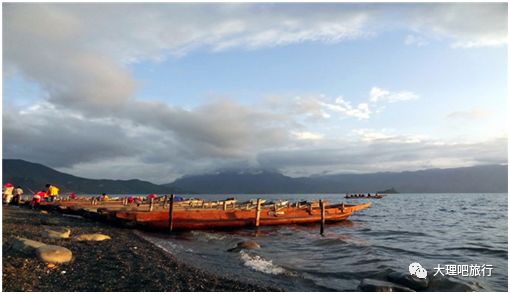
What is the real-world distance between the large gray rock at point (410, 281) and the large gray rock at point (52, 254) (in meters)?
12.5

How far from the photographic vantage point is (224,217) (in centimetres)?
3136

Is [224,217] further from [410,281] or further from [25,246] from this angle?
[25,246]

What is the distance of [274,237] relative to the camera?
1115 inches

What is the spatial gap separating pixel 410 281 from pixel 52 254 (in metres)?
13.2

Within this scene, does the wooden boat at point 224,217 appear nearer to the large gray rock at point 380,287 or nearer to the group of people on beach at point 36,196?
the group of people on beach at point 36,196

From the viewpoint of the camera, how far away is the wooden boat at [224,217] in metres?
28.8

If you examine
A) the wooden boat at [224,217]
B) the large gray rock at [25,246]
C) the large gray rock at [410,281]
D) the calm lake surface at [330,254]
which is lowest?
the calm lake surface at [330,254]

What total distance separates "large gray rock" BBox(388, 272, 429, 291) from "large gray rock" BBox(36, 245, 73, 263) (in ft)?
41.1

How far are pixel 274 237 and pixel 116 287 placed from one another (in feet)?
62.8

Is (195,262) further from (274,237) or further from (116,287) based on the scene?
(274,237)

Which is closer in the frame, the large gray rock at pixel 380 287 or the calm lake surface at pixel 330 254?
the large gray rock at pixel 380 287

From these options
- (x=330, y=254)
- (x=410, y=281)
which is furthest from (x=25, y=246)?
(x=330, y=254)

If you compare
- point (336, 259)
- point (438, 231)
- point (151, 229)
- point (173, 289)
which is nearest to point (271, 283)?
point (173, 289)

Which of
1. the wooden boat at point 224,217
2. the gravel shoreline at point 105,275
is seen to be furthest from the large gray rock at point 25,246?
the wooden boat at point 224,217
